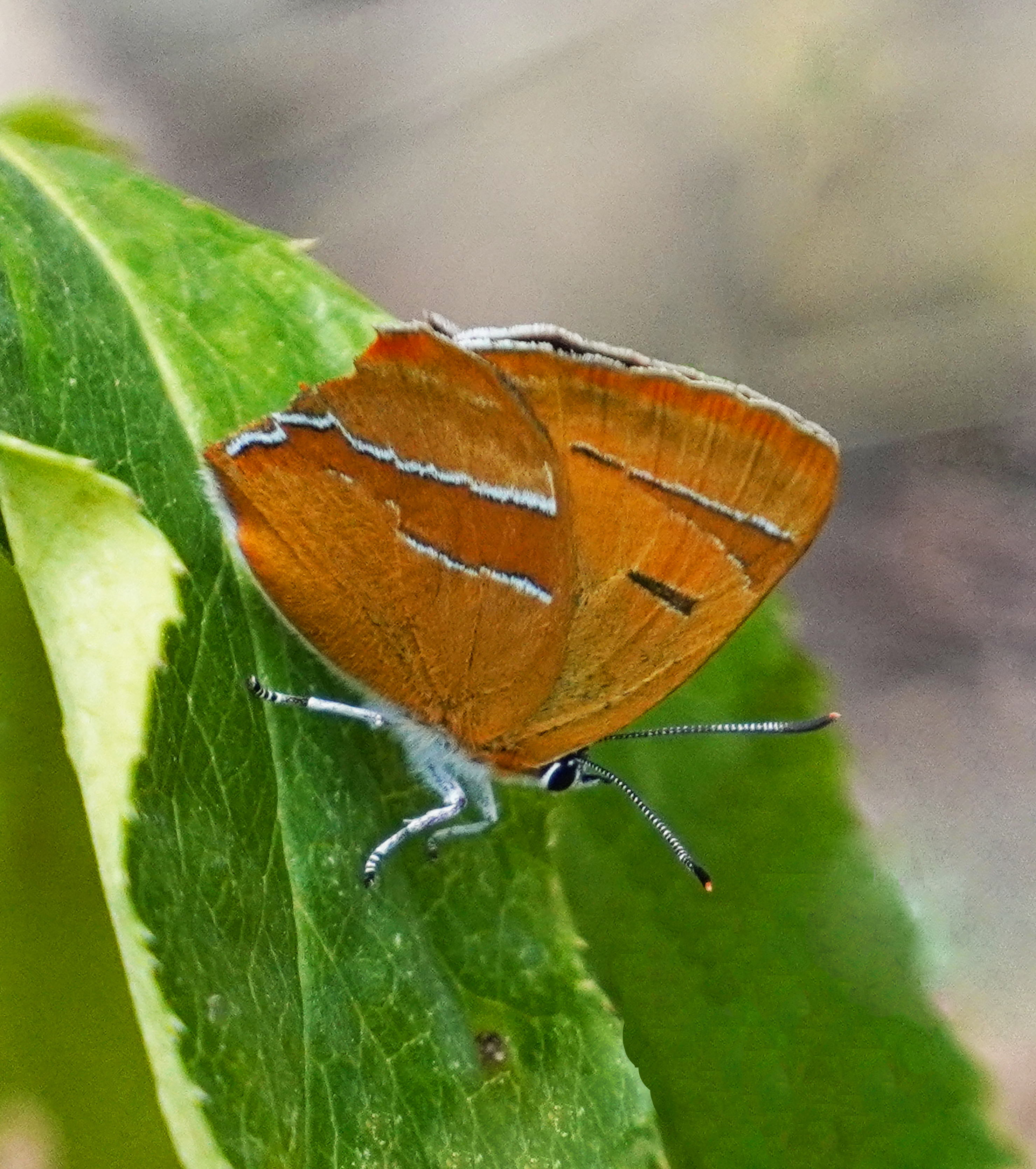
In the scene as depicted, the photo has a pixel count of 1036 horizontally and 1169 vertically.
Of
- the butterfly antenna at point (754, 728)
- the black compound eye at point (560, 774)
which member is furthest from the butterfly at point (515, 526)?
the butterfly antenna at point (754, 728)

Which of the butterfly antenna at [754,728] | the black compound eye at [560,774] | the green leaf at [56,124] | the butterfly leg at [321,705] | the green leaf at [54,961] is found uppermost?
the green leaf at [56,124]

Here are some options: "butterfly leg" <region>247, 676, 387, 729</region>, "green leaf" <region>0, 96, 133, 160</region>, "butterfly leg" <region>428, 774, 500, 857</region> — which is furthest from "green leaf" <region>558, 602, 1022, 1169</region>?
"green leaf" <region>0, 96, 133, 160</region>

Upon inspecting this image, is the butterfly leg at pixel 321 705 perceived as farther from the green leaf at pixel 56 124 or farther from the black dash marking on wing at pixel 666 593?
the green leaf at pixel 56 124

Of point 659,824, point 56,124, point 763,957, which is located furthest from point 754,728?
point 56,124

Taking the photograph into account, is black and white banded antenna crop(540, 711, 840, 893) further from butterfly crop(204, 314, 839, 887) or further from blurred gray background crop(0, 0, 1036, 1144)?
blurred gray background crop(0, 0, 1036, 1144)

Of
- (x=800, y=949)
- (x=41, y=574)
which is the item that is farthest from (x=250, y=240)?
(x=800, y=949)

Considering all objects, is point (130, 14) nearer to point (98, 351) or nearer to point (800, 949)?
point (98, 351)
